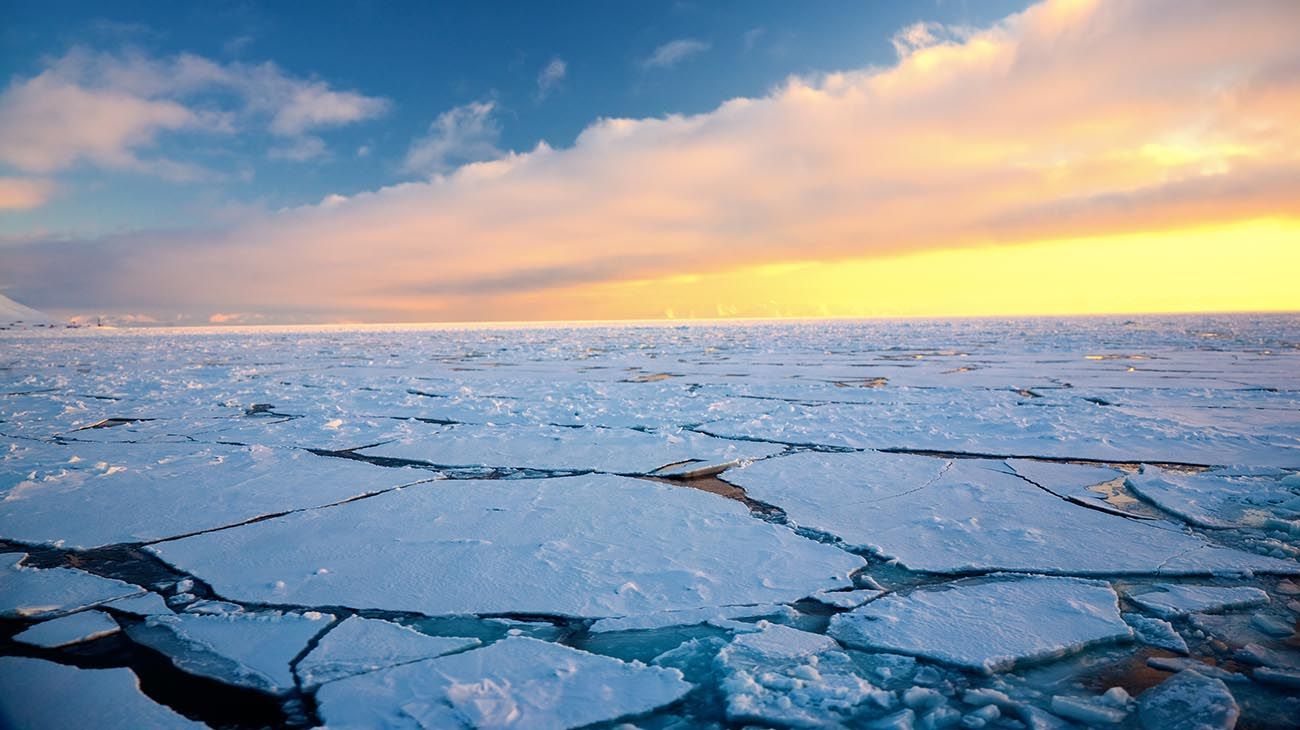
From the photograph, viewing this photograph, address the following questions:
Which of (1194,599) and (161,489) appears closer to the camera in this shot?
(1194,599)

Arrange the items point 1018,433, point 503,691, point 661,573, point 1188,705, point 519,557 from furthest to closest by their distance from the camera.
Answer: point 1018,433
point 519,557
point 661,573
point 503,691
point 1188,705

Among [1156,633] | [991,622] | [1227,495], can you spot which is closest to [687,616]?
[991,622]

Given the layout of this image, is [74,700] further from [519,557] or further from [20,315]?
[20,315]

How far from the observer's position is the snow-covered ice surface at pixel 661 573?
1.60m

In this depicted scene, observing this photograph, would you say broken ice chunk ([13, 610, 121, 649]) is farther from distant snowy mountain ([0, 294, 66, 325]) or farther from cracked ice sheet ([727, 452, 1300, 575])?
distant snowy mountain ([0, 294, 66, 325])

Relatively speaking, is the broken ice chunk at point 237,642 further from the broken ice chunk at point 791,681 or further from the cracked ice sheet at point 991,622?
the cracked ice sheet at point 991,622

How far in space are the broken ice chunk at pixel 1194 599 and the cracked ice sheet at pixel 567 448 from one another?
2384 mm

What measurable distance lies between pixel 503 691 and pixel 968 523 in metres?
2.21

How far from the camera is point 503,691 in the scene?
161 cm

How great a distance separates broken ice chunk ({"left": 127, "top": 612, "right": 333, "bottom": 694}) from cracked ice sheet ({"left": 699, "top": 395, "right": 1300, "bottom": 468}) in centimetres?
353

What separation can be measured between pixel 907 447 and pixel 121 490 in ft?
15.9

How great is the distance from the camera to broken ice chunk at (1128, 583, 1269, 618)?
2.01 metres

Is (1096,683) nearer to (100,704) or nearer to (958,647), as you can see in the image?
(958,647)

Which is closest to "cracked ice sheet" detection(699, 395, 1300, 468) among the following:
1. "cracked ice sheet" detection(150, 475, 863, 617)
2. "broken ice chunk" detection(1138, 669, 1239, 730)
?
"cracked ice sheet" detection(150, 475, 863, 617)
